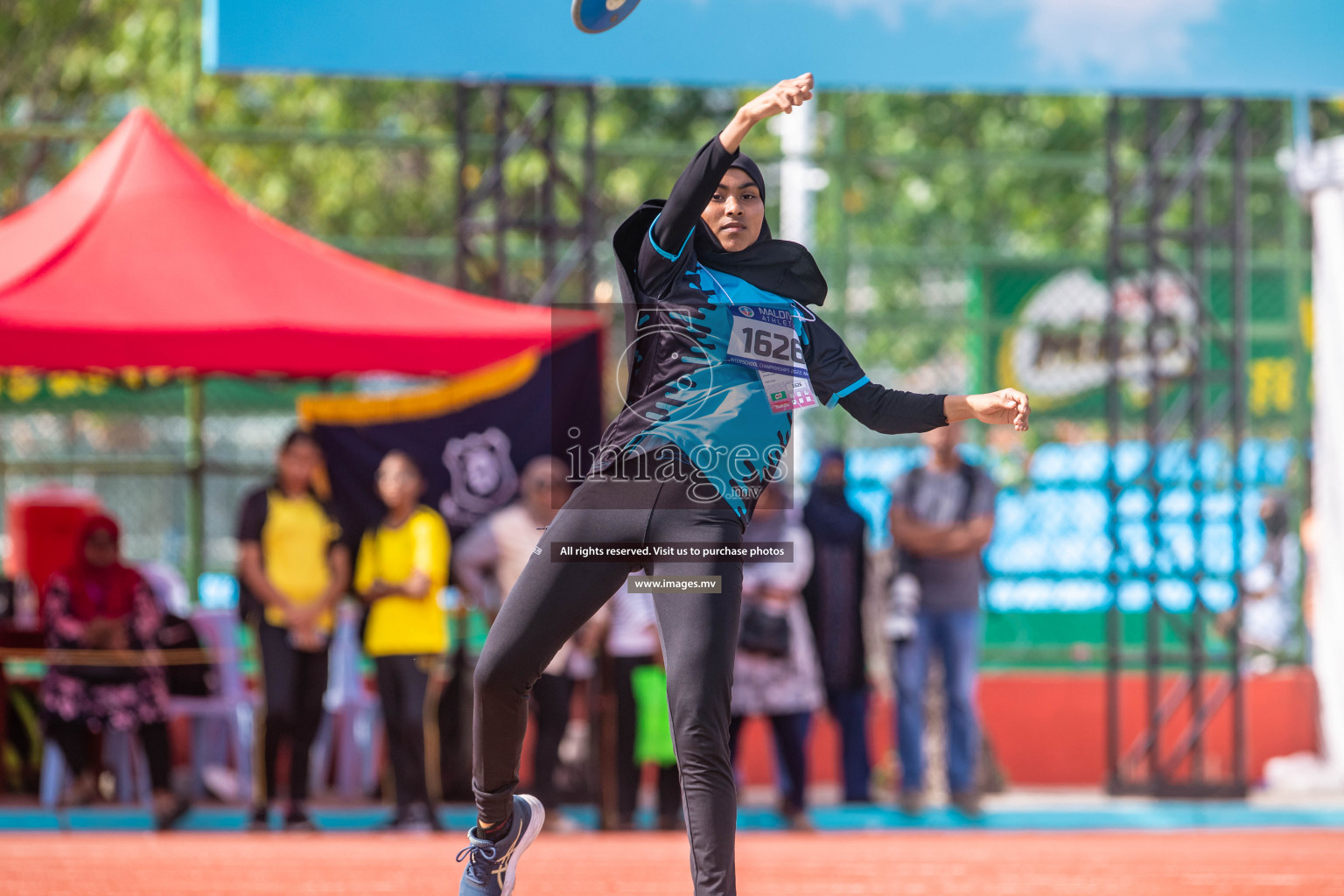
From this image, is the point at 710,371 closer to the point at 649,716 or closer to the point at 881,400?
the point at 881,400

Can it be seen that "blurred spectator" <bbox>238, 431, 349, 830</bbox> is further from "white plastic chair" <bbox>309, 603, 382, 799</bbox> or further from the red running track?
"white plastic chair" <bbox>309, 603, 382, 799</bbox>

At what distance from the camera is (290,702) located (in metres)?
8.24

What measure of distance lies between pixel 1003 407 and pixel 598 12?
2.16 meters

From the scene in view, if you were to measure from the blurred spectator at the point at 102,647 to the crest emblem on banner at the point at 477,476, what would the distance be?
172cm

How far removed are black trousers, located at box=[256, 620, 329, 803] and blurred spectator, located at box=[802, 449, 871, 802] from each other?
8.86 feet

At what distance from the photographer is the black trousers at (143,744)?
27.3 ft

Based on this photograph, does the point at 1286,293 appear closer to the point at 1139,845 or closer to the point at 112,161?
the point at 1139,845

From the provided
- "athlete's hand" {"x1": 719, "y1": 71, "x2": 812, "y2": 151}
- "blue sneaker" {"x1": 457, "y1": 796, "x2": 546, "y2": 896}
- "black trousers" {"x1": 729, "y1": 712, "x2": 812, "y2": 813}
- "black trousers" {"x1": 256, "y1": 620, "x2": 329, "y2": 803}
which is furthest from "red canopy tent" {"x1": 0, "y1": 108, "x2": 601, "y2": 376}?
"athlete's hand" {"x1": 719, "y1": 71, "x2": 812, "y2": 151}

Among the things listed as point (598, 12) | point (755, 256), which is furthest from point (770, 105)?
point (598, 12)

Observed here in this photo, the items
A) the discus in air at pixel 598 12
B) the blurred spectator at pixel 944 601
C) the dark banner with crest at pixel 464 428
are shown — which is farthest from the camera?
the dark banner with crest at pixel 464 428

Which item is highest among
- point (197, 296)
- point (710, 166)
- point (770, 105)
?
point (197, 296)

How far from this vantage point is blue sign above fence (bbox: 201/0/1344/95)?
26.2ft

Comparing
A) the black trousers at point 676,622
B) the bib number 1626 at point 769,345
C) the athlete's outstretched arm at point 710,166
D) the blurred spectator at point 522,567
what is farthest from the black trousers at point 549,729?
the athlete's outstretched arm at point 710,166

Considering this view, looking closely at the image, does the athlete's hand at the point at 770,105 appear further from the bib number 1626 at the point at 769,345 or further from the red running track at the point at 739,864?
the red running track at the point at 739,864
